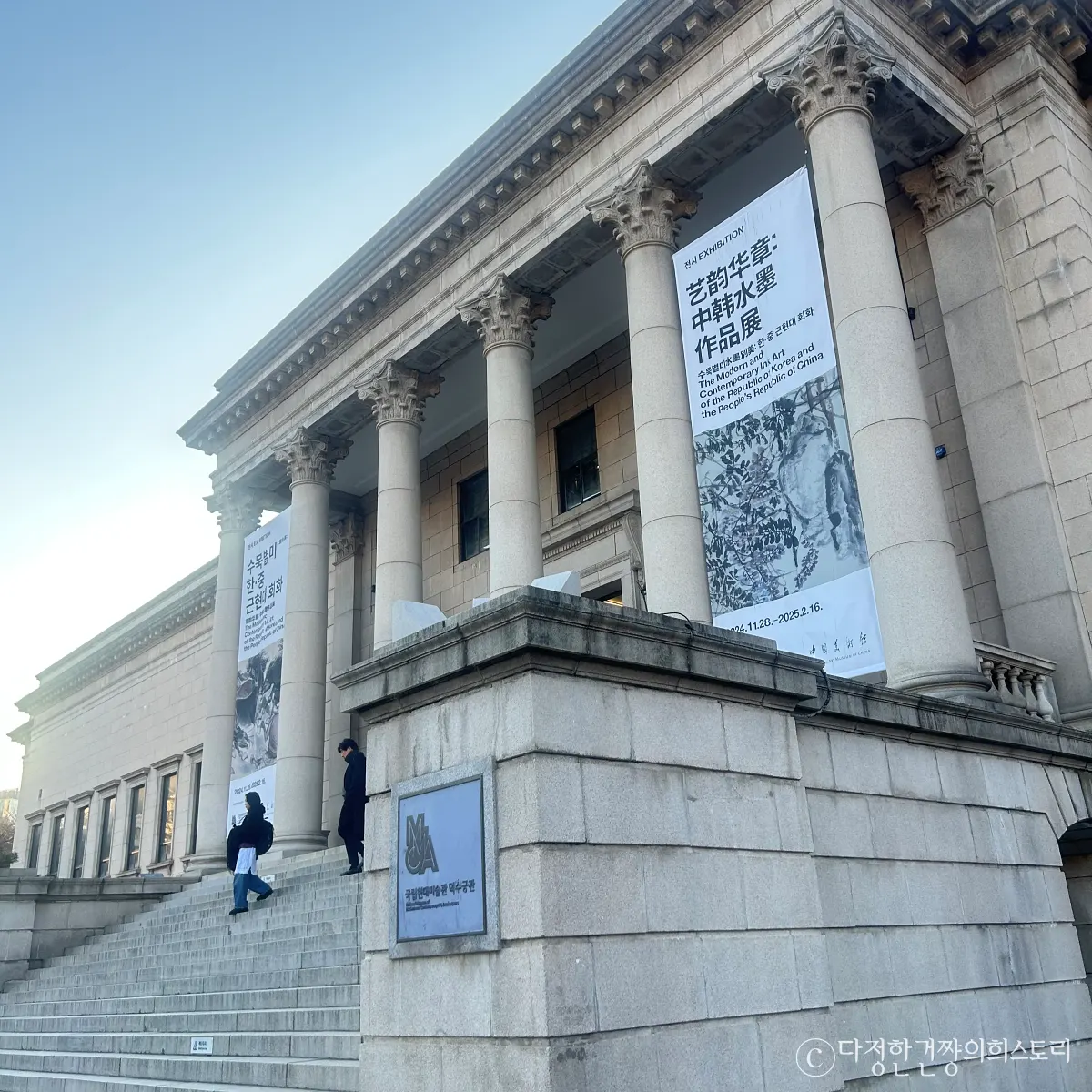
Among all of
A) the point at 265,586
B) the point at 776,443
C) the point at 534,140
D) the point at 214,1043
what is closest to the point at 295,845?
the point at 265,586

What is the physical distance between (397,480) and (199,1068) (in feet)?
43.9

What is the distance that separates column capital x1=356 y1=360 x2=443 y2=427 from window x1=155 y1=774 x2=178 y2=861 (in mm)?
18714

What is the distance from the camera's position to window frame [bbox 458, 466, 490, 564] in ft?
85.5

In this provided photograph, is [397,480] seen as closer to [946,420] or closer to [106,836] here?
[946,420]

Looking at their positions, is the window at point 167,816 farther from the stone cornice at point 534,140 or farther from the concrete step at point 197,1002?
the concrete step at point 197,1002

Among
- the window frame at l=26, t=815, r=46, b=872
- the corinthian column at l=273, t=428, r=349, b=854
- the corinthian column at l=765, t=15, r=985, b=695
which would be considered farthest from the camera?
the window frame at l=26, t=815, r=46, b=872

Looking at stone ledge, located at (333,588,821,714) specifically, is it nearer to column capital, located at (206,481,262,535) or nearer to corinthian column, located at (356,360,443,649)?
corinthian column, located at (356,360,443,649)

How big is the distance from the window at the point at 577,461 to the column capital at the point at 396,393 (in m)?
3.36

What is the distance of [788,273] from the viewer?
48.4 ft

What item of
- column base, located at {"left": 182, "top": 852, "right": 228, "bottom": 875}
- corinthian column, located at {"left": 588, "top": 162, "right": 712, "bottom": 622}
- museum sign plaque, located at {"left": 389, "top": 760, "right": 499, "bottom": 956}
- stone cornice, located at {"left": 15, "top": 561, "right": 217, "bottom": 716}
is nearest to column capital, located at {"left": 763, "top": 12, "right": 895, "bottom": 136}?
corinthian column, located at {"left": 588, "top": 162, "right": 712, "bottom": 622}

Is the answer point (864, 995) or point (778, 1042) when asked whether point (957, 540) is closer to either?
point (864, 995)

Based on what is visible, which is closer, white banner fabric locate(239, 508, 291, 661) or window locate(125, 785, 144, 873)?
white banner fabric locate(239, 508, 291, 661)

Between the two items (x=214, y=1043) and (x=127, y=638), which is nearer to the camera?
(x=214, y=1043)

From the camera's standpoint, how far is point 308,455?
25.1m
